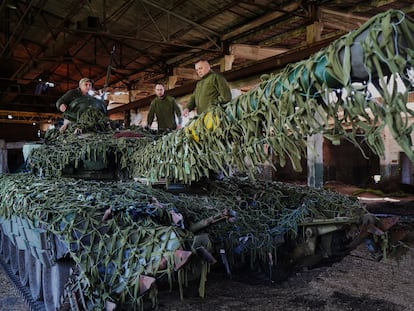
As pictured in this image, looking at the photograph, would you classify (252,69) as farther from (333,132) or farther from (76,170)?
(333,132)

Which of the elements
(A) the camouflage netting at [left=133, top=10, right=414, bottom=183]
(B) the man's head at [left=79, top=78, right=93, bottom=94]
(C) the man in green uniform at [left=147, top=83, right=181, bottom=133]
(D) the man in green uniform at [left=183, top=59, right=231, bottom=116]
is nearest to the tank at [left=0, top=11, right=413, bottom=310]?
(A) the camouflage netting at [left=133, top=10, right=414, bottom=183]

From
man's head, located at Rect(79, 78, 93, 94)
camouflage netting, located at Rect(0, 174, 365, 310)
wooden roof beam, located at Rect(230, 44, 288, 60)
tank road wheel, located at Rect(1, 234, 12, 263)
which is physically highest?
wooden roof beam, located at Rect(230, 44, 288, 60)

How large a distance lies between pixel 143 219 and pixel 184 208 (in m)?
0.59

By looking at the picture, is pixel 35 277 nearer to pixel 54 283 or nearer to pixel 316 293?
pixel 54 283

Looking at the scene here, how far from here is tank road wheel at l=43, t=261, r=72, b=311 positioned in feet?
10.6

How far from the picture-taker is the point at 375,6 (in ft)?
32.4

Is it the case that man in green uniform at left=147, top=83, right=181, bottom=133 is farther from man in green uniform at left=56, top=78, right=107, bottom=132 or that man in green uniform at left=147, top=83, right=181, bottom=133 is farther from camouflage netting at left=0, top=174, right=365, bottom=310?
camouflage netting at left=0, top=174, right=365, bottom=310

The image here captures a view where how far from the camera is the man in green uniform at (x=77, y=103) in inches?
232

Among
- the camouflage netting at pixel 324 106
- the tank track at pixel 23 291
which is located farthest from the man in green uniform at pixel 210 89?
the tank track at pixel 23 291

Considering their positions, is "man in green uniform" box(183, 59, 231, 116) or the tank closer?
the tank

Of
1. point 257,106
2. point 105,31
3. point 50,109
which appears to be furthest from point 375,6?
point 50,109

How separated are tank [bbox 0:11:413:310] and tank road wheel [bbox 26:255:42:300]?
1 cm

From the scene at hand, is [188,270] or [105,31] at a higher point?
[105,31]

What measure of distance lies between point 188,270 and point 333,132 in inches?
50.3
